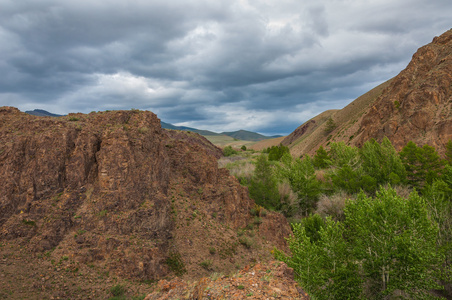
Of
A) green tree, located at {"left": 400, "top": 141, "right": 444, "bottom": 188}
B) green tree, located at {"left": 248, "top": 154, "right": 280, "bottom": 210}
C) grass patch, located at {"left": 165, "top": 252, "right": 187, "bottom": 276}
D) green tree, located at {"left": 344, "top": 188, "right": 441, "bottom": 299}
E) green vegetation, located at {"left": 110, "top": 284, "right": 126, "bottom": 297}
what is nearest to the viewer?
green vegetation, located at {"left": 110, "top": 284, "right": 126, "bottom": 297}

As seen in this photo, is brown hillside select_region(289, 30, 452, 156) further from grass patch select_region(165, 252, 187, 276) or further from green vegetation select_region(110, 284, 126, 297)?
green vegetation select_region(110, 284, 126, 297)

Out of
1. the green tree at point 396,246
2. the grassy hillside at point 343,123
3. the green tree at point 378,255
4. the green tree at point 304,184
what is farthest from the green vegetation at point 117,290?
the grassy hillside at point 343,123

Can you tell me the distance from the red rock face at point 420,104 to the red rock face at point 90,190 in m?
43.9

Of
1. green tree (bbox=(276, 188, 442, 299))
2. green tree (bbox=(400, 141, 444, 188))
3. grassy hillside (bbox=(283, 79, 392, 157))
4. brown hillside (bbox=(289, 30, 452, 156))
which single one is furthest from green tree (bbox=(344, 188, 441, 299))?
grassy hillside (bbox=(283, 79, 392, 157))

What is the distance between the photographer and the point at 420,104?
43.4 metres

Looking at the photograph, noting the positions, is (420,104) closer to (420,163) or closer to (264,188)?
(420,163)

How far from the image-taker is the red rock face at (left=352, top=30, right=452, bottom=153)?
39.6 metres

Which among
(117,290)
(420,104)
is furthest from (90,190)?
(420,104)

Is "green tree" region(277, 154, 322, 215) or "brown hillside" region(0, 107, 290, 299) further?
"green tree" region(277, 154, 322, 215)

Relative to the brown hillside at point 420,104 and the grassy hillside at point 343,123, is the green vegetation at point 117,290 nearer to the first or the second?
the brown hillside at point 420,104

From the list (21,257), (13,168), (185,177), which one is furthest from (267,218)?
(13,168)

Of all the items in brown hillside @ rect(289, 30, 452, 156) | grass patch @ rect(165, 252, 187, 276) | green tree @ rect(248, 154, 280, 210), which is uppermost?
brown hillside @ rect(289, 30, 452, 156)

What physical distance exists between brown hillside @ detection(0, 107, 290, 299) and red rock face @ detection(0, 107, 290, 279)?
0.17 ft

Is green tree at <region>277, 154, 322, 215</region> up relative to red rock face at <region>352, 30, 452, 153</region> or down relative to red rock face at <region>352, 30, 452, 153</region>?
down
